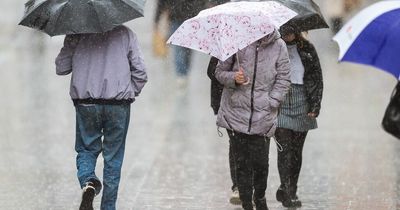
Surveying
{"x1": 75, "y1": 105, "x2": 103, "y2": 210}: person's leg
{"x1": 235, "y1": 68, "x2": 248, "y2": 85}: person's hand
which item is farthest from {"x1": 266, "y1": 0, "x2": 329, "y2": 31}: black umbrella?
{"x1": 75, "y1": 105, "x2": 103, "y2": 210}: person's leg

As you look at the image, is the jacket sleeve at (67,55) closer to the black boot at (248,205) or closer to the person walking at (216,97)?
the person walking at (216,97)

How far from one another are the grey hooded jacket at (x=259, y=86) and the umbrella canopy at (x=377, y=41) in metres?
1.45

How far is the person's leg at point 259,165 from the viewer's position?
8.47m

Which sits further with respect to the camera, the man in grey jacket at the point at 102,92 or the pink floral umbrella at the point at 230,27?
the man in grey jacket at the point at 102,92

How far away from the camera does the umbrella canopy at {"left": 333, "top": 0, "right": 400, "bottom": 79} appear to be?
6.87 m

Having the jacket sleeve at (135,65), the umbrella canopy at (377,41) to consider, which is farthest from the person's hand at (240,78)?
the umbrella canopy at (377,41)

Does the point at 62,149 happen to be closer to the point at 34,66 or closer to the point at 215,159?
the point at 215,159

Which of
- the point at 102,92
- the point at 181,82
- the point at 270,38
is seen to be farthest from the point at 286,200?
the point at 181,82

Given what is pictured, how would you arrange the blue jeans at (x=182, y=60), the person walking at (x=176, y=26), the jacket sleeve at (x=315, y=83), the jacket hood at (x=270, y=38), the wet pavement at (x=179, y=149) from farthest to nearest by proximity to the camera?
the blue jeans at (x=182, y=60)
the person walking at (x=176, y=26)
the wet pavement at (x=179, y=149)
the jacket sleeve at (x=315, y=83)
the jacket hood at (x=270, y=38)

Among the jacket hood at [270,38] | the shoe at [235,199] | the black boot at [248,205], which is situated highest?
the jacket hood at [270,38]

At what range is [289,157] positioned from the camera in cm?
946

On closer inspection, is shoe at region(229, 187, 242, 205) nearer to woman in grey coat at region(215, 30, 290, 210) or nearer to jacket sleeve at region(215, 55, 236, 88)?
woman in grey coat at region(215, 30, 290, 210)

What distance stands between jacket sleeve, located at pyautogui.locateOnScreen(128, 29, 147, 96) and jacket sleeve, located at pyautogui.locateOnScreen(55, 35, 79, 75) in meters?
0.41

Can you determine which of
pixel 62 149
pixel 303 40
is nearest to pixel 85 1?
pixel 303 40
